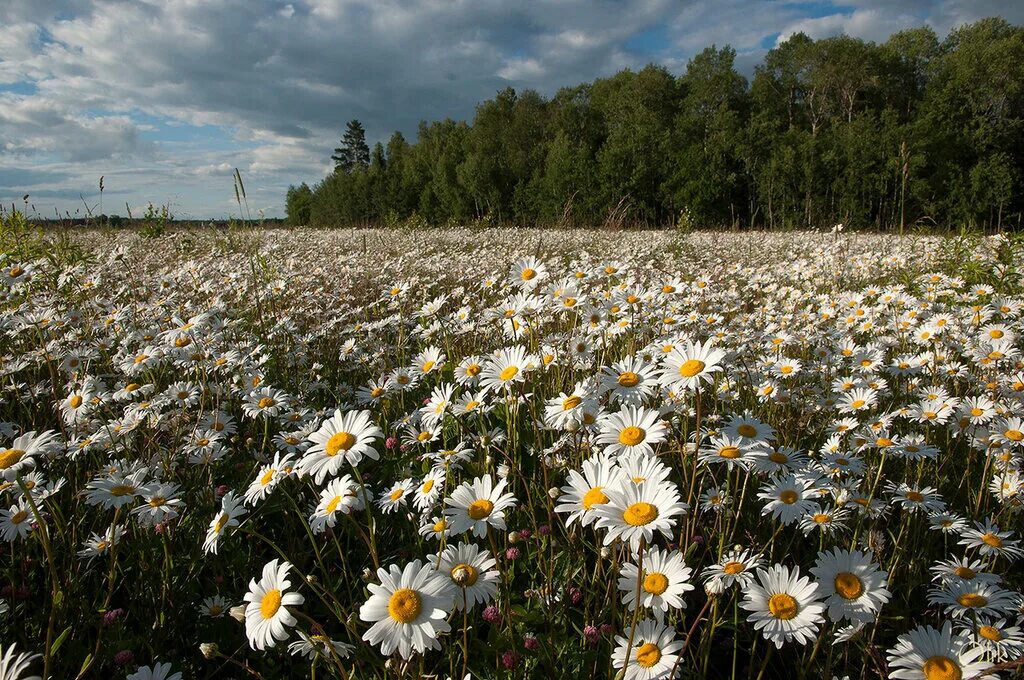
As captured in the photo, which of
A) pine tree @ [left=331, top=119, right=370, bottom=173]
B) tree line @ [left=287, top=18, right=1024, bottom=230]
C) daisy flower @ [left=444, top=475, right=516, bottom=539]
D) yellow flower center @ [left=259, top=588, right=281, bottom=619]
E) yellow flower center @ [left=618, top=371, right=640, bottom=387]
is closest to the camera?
yellow flower center @ [left=259, top=588, right=281, bottom=619]

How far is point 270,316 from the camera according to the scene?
4.52 meters

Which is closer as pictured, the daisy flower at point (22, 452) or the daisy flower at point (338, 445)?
the daisy flower at point (338, 445)

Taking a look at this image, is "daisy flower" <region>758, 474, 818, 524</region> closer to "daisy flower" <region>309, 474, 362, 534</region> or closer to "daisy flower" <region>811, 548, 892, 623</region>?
"daisy flower" <region>811, 548, 892, 623</region>

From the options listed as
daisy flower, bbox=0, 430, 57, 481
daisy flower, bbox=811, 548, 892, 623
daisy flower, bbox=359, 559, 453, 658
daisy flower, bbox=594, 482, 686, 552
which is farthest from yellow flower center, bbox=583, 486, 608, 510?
daisy flower, bbox=0, 430, 57, 481

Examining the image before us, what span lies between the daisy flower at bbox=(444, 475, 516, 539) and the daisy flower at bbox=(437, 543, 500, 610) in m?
0.05

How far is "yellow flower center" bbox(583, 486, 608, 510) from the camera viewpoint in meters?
1.20

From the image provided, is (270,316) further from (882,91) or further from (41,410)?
(882,91)

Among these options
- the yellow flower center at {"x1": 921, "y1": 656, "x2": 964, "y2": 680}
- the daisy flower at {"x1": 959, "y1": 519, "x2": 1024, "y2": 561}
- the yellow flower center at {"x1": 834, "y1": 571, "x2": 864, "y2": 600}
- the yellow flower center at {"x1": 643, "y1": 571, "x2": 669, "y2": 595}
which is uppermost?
the yellow flower center at {"x1": 834, "y1": 571, "x2": 864, "y2": 600}

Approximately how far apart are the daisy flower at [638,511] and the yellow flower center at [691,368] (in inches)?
20.2

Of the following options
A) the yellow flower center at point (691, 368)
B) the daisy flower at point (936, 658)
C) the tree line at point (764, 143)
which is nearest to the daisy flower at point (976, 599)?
the daisy flower at point (936, 658)

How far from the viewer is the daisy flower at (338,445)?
136cm

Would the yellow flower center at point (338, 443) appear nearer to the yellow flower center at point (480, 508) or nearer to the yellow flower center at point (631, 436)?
the yellow flower center at point (480, 508)

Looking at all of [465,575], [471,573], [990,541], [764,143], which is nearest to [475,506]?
[471,573]

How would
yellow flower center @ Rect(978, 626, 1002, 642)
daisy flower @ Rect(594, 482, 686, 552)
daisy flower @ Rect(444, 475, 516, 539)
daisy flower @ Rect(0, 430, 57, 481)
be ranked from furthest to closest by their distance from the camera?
daisy flower @ Rect(0, 430, 57, 481) → daisy flower @ Rect(444, 475, 516, 539) → yellow flower center @ Rect(978, 626, 1002, 642) → daisy flower @ Rect(594, 482, 686, 552)
